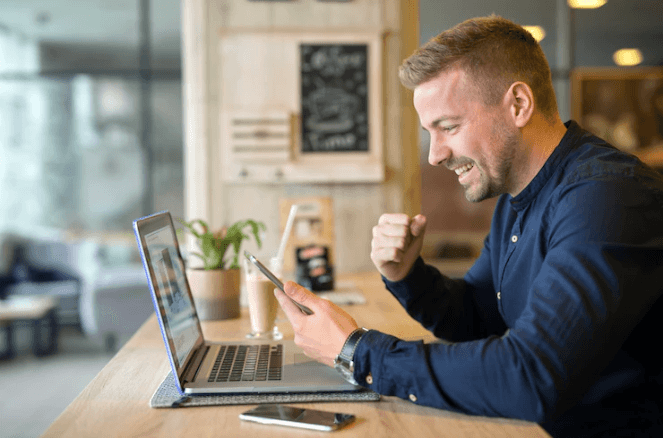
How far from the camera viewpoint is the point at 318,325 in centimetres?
95

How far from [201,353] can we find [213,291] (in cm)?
39

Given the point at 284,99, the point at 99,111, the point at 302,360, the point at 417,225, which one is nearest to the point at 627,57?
the point at 284,99

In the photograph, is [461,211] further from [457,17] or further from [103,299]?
[103,299]

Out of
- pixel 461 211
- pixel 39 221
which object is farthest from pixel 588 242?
pixel 39 221

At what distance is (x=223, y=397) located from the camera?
91 centimetres

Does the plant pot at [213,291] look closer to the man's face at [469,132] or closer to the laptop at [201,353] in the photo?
the laptop at [201,353]

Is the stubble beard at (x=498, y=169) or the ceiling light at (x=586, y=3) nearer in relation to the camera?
the stubble beard at (x=498, y=169)

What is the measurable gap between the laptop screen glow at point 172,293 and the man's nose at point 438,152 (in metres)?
0.55

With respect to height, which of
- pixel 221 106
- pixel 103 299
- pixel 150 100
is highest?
pixel 150 100

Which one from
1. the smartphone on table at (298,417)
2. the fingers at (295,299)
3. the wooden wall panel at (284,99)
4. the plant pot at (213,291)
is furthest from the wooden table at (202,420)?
the wooden wall panel at (284,99)

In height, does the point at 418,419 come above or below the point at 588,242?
below

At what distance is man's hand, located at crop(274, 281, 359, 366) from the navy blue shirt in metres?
0.05

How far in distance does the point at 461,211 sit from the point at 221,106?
2766mm

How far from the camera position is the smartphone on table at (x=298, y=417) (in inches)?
31.2
